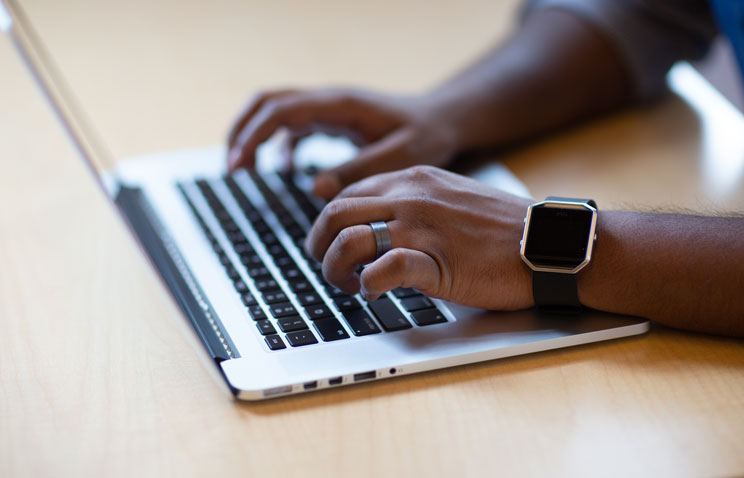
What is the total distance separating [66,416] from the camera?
1.87ft

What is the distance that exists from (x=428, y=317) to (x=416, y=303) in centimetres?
2

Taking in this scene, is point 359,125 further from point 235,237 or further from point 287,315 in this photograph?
point 287,315

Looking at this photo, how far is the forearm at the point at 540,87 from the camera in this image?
0.99m

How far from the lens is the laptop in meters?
0.60

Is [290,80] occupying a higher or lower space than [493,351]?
higher

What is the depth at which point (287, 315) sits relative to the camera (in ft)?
2.15

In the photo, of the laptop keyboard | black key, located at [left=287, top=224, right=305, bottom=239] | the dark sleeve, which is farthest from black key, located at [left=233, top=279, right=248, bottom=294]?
the dark sleeve

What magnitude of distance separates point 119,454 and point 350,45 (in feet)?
3.00

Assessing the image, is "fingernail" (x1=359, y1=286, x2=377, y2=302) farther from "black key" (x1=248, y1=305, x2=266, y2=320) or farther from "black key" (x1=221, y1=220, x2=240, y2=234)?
"black key" (x1=221, y1=220, x2=240, y2=234)

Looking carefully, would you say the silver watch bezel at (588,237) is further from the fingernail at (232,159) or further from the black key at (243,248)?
the fingernail at (232,159)

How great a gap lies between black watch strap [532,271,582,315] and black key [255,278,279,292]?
0.22 meters

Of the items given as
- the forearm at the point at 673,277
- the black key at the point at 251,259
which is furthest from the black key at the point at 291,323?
the forearm at the point at 673,277

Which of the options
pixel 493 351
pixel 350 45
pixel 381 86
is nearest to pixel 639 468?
pixel 493 351

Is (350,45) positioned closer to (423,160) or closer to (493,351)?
(423,160)
